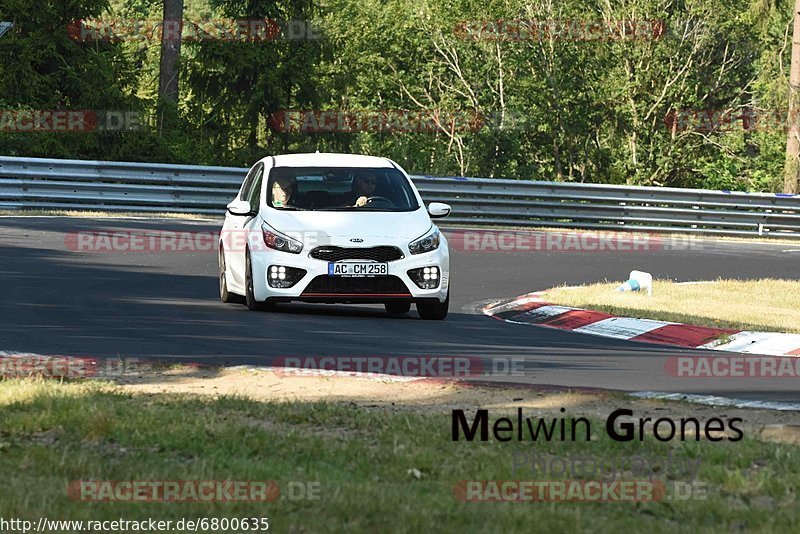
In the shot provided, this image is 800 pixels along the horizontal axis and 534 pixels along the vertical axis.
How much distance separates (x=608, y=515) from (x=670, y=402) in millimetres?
3030

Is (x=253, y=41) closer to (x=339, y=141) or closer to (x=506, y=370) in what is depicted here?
(x=339, y=141)

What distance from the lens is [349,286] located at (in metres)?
13.8

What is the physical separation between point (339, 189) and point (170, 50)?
26738 millimetres

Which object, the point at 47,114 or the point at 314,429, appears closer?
the point at 314,429

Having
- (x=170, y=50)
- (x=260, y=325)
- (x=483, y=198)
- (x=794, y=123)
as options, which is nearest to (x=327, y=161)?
(x=260, y=325)

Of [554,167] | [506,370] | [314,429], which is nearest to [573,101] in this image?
[554,167]

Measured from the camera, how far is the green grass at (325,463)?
562cm

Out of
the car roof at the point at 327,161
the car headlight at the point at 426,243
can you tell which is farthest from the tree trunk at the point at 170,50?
the car headlight at the point at 426,243

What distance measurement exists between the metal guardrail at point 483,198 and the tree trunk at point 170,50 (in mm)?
10068

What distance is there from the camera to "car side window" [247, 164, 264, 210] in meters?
14.9

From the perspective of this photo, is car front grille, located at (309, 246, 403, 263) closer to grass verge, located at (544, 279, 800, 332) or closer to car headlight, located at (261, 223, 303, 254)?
car headlight, located at (261, 223, 303, 254)

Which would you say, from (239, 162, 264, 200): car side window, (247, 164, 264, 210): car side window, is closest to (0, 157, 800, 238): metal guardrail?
(239, 162, 264, 200): car side window

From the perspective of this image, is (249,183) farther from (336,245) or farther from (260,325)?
(260,325)

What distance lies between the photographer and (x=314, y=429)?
25.2 feet
